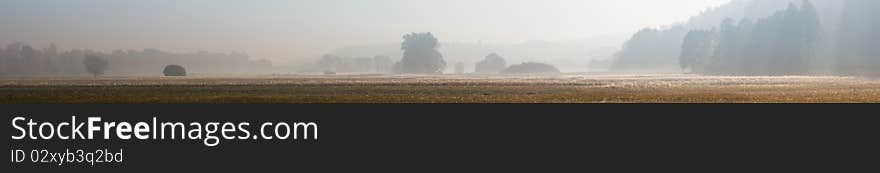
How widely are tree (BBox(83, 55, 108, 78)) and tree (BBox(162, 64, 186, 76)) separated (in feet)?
45.2

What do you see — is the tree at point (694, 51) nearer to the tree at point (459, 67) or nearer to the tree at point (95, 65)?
the tree at point (459, 67)

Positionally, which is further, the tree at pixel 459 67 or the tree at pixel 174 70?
the tree at pixel 459 67

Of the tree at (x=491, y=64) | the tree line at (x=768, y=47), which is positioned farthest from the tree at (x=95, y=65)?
the tree line at (x=768, y=47)

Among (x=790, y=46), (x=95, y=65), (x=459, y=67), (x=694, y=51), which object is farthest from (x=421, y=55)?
(x=790, y=46)

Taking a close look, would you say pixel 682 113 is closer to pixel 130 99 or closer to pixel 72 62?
pixel 130 99

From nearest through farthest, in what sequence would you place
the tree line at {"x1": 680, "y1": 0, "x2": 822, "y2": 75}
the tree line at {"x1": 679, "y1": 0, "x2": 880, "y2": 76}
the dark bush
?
the tree line at {"x1": 680, "y1": 0, "x2": 822, "y2": 75} < the tree line at {"x1": 679, "y1": 0, "x2": 880, "y2": 76} < the dark bush

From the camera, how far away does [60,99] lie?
55406 millimetres

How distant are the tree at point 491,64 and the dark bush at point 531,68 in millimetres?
5751

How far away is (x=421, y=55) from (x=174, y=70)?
55.0m

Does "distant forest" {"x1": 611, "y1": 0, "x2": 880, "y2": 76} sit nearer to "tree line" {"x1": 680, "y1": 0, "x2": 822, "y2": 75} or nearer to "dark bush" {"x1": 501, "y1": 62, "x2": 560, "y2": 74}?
"tree line" {"x1": 680, "y1": 0, "x2": 822, "y2": 75}

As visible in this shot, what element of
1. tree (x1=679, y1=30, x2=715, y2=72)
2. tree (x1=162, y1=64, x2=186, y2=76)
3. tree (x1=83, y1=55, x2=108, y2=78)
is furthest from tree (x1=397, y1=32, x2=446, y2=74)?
tree (x1=83, y1=55, x2=108, y2=78)

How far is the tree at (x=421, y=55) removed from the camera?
178 metres

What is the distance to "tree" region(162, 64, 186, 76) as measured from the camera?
517ft

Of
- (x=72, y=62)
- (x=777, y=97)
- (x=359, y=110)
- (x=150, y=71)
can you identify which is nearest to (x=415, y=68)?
(x=150, y=71)
